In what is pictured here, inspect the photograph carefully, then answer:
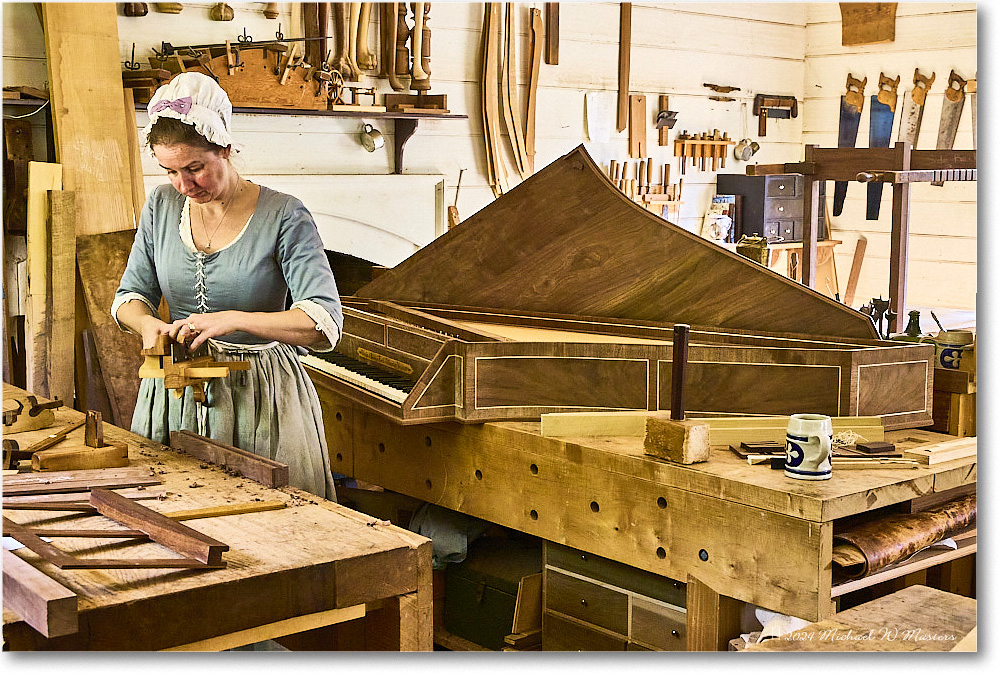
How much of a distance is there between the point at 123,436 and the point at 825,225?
208 centimetres

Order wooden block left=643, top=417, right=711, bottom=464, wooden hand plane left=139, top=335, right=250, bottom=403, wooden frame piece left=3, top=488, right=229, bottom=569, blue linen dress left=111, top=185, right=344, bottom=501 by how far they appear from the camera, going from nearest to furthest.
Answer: wooden frame piece left=3, top=488, right=229, bottom=569
wooden block left=643, top=417, right=711, bottom=464
wooden hand plane left=139, top=335, right=250, bottom=403
blue linen dress left=111, top=185, right=344, bottom=501

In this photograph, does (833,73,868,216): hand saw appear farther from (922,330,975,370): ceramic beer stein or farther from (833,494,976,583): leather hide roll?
(833,494,976,583): leather hide roll

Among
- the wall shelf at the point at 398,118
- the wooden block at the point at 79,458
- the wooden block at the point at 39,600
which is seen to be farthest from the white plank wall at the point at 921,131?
the wooden block at the point at 39,600

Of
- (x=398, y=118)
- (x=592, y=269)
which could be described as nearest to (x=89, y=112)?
(x=398, y=118)

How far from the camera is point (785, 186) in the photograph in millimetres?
3441

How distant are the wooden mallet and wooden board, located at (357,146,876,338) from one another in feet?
1.81

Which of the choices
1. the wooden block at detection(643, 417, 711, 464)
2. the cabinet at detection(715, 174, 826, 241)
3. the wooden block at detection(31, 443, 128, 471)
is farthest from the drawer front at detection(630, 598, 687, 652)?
the cabinet at detection(715, 174, 826, 241)

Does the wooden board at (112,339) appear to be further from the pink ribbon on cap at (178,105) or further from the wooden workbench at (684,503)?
the wooden workbench at (684,503)

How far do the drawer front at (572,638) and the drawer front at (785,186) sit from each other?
4.59 feet

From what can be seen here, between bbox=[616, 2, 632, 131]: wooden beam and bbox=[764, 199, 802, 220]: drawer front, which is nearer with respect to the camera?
bbox=[764, 199, 802, 220]: drawer front

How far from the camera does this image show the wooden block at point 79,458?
2520 mm

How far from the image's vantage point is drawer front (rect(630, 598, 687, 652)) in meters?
2.63

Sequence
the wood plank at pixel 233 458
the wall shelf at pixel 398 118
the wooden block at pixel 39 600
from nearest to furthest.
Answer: the wooden block at pixel 39 600, the wood plank at pixel 233 458, the wall shelf at pixel 398 118

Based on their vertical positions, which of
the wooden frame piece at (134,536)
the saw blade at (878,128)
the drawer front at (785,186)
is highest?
the saw blade at (878,128)
